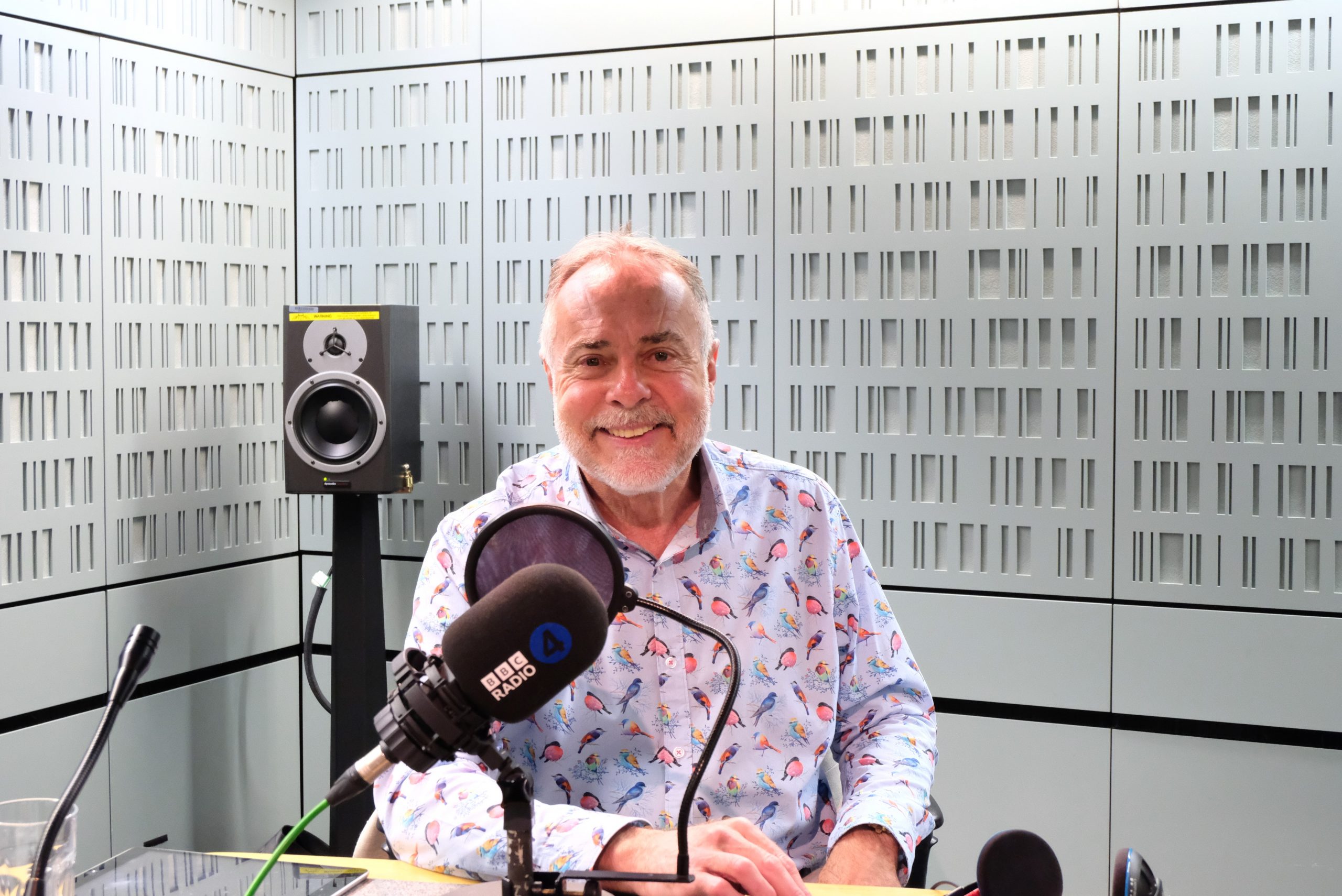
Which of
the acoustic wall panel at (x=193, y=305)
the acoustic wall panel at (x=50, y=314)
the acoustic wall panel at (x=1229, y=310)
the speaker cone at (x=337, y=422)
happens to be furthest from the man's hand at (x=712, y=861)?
the acoustic wall panel at (x=193, y=305)

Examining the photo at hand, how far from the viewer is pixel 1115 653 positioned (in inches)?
113

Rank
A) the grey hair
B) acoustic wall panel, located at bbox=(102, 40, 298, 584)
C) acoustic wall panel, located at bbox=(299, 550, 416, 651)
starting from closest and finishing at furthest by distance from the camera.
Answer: the grey hair, acoustic wall panel, located at bbox=(102, 40, 298, 584), acoustic wall panel, located at bbox=(299, 550, 416, 651)

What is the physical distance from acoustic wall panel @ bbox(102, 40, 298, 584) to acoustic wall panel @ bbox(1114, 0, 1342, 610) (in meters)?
2.43

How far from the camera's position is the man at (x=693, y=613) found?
154cm

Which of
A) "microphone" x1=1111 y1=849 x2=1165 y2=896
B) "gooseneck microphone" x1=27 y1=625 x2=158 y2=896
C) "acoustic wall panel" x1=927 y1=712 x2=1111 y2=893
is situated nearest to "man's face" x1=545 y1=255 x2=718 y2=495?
"gooseneck microphone" x1=27 y1=625 x2=158 y2=896

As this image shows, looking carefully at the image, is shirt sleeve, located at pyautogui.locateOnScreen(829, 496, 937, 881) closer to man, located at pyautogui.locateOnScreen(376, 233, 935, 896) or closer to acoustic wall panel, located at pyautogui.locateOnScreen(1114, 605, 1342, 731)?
man, located at pyautogui.locateOnScreen(376, 233, 935, 896)

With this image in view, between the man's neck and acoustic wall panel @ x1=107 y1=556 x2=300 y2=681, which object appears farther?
acoustic wall panel @ x1=107 y1=556 x2=300 y2=681

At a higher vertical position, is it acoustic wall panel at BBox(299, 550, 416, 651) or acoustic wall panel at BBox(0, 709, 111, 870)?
acoustic wall panel at BBox(299, 550, 416, 651)

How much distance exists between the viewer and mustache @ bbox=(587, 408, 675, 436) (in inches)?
64.0

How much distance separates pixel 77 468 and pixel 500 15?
1.70 meters

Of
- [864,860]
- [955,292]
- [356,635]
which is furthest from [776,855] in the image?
[356,635]

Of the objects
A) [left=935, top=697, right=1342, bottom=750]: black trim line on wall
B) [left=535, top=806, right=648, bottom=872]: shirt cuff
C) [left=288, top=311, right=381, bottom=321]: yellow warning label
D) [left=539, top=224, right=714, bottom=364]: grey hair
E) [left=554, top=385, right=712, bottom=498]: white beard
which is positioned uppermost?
[left=288, top=311, right=381, bottom=321]: yellow warning label

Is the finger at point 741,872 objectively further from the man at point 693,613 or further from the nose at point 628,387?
the nose at point 628,387

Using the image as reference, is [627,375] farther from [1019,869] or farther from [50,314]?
[50,314]
